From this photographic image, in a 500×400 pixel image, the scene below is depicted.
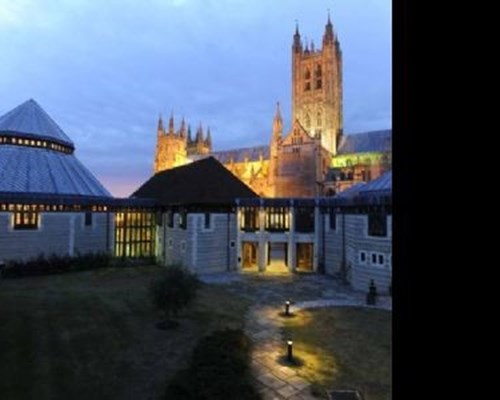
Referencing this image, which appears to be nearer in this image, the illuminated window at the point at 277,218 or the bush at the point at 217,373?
the bush at the point at 217,373

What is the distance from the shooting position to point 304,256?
37750 mm

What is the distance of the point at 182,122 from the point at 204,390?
101093 millimetres

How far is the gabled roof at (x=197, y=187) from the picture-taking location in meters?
35.5

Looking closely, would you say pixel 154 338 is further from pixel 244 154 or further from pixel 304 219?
pixel 244 154

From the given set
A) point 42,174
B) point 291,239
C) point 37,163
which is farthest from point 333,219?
point 37,163

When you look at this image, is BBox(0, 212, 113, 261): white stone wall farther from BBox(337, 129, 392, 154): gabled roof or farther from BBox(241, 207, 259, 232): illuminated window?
BBox(337, 129, 392, 154): gabled roof

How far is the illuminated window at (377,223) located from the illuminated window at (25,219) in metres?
26.3

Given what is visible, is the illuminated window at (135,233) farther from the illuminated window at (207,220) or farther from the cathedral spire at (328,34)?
the cathedral spire at (328,34)

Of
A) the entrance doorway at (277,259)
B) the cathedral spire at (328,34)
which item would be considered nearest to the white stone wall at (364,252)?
the entrance doorway at (277,259)

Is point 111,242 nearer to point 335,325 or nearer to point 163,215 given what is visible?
point 163,215

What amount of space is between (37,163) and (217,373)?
3314 centimetres

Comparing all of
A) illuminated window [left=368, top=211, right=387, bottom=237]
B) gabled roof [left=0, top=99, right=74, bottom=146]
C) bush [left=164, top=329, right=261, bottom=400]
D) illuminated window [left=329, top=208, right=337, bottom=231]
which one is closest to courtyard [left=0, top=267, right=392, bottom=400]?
bush [left=164, top=329, right=261, bottom=400]

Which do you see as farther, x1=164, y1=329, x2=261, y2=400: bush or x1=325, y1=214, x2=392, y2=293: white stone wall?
x1=325, y1=214, x2=392, y2=293: white stone wall

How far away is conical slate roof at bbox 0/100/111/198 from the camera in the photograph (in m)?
33.8
